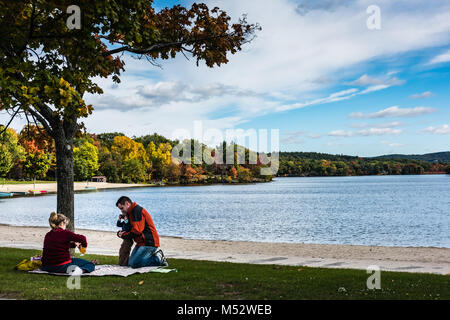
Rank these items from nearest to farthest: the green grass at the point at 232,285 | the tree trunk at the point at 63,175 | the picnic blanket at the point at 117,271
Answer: the green grass at the point at 232,285 → the picnic blanket at the point at 117,271 → the tree trunk at the point at 63,175

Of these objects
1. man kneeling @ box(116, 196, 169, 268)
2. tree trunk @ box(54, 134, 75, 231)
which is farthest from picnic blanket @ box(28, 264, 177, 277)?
tree trunk @ box(54, 134, 75, 231)

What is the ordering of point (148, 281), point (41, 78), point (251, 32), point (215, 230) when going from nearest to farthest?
1. point (148, 281)
2. point (41, 78)
3. point (251, 32)
4. point (215, 230)

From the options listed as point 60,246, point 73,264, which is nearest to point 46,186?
point 73,264

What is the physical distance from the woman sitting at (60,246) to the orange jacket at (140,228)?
43.5 inches

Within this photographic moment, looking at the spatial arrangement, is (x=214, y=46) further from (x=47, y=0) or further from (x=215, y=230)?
(x=215, y=230)

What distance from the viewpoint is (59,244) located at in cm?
874

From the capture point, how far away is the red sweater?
8.67 m

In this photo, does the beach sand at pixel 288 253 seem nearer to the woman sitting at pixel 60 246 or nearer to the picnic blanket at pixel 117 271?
the picnic blanket at pixel 117 271

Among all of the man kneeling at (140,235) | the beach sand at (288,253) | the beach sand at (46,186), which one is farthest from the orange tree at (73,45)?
the beach sand at (46,186)

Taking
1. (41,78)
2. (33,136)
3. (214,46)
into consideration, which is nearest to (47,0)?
(41,78)

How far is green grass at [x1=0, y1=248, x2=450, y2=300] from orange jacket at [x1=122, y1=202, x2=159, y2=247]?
0.92 meters

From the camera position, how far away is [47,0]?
337 inches

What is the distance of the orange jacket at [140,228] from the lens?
375 inches
